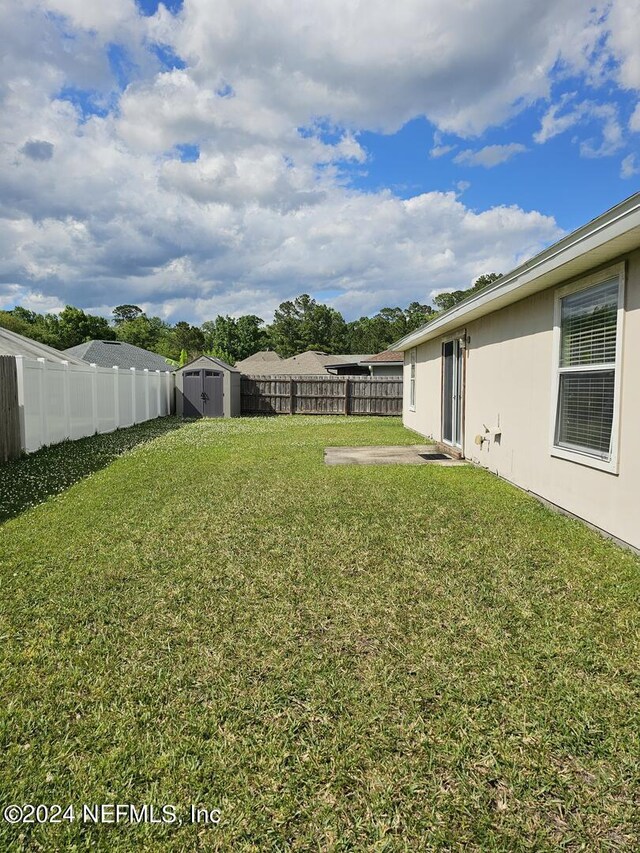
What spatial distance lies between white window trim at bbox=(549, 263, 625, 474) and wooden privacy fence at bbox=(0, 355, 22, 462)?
8049 mm

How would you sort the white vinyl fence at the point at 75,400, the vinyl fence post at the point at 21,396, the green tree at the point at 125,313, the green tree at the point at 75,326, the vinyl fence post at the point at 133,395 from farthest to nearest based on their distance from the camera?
1. the green tree at the point at 125,313
2. the green tree at the point at 75,326
3. the vinyl fence post at the point at 133,395
4. the white vinyl fence at the point at 75,400
5. the vinyl fence post at the point at 21,396

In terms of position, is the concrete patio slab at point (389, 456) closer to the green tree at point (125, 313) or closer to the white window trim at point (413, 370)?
the white window trim at point (413, 370)

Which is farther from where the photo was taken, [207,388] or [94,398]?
[207,388]

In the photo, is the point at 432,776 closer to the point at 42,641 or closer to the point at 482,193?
the point at 42,641

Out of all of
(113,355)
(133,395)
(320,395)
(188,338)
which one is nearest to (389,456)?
(133,395)

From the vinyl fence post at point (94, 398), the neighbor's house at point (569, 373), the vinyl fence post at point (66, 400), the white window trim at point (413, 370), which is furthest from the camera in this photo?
the white window trim at point (413, 370)

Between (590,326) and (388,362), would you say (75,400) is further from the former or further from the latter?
(388,362)

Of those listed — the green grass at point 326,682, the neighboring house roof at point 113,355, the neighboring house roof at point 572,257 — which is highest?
the neighboring house roof at point 113,355

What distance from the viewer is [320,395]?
63.0 ft

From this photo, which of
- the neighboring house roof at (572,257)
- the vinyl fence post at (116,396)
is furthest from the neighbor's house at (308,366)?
the neighboring house roof at (572,257)

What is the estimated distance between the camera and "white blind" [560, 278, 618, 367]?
13.9 ft

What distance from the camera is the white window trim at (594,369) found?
4043 mm

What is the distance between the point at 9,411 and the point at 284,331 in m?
49.2

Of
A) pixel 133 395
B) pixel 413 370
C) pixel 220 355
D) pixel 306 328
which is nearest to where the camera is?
pixel 413 370
